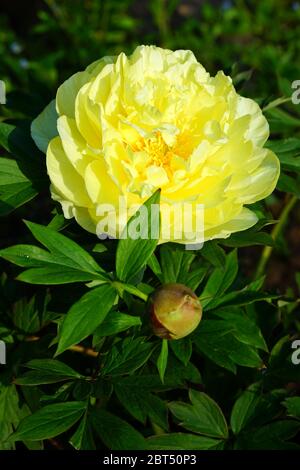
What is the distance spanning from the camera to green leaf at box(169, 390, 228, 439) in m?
1.15

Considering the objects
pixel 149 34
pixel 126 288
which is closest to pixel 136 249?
pixel 126 288

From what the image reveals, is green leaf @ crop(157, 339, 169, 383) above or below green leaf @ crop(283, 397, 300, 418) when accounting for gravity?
above

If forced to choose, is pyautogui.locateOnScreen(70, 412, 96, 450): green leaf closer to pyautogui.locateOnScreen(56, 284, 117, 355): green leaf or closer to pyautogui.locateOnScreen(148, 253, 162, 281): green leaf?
pyautogui.locateOnScreen(56, 284, 117, 355): green leaf

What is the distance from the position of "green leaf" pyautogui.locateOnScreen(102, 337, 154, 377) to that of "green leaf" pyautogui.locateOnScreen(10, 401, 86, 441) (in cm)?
8

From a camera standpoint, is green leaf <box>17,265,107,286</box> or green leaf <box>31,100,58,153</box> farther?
green leaf <box>31,100,58,153</box>

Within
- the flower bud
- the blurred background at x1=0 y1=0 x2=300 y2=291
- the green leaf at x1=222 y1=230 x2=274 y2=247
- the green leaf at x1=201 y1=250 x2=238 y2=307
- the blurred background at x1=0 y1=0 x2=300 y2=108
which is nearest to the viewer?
the flower bud

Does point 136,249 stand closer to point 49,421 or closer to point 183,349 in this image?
point 183,349

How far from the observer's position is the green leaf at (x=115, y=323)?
3.38 feet

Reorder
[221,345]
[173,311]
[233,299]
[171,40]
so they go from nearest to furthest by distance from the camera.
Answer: [173,311], [221,345], [233,299], [171,40]

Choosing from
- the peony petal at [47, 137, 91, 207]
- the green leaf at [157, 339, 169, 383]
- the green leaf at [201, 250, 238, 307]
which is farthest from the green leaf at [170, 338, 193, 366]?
the peony petal at [47, 137, 91, 207]

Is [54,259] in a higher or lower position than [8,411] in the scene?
higher

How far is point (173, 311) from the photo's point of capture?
3.21ft

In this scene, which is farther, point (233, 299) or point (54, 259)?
point (233, 299)

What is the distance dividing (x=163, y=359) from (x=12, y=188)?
1.34ft
